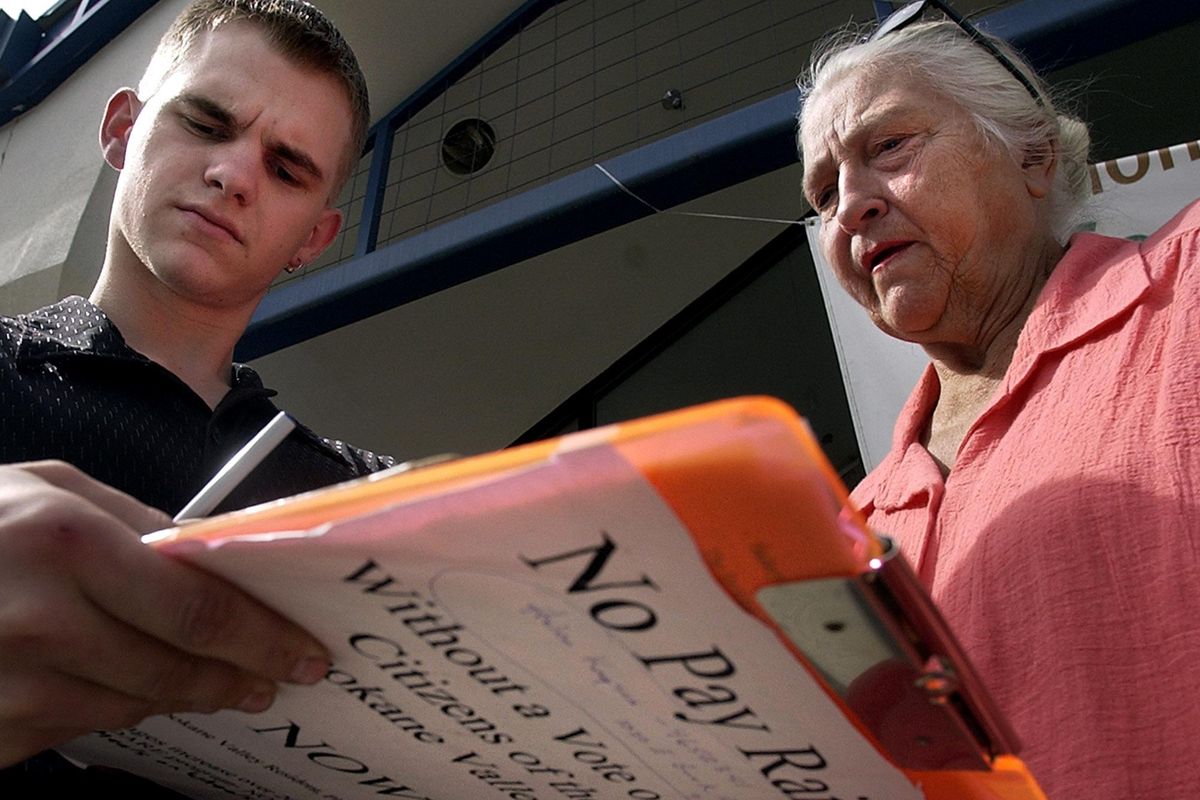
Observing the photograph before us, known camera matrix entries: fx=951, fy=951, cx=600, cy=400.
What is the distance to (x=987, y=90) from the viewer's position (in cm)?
117

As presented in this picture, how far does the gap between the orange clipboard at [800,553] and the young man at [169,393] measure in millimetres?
45

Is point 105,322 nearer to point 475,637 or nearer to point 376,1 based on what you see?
point 475,637

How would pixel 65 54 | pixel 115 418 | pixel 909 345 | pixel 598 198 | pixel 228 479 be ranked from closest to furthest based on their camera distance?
pixel 228 479, pixel 115 418, pixel 909 345, pixel 598 198, pixel 65 54

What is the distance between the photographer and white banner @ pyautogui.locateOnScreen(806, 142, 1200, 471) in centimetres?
146

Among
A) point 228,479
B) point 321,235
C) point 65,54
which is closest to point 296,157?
point 321,235

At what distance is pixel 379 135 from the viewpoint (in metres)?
3.20

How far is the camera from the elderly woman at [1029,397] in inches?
26.0

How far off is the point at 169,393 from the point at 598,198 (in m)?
1.48

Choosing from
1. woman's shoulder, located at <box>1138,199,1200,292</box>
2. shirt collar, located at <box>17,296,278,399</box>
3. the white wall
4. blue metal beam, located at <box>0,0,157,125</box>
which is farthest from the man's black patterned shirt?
blue metal beam, located at <box>0,0,157,125</box>

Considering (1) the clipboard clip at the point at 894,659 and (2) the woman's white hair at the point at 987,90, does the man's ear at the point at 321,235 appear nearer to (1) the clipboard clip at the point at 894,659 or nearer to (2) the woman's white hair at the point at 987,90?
(2) the woman's white hair at the point at 987,90

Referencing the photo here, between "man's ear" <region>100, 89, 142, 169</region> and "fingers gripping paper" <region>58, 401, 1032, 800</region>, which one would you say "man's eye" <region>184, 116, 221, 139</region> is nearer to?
"man's ear" <region>100, 89, 142, 169</region>

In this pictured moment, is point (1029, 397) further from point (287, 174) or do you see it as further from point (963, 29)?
point (287, 174)

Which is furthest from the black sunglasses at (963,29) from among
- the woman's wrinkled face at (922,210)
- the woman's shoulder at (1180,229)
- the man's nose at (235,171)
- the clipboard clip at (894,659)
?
the clipboard clip at (894,659)

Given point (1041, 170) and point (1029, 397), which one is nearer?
point (1029, 397)
